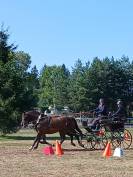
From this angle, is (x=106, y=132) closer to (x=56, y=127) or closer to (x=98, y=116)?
(x=98, y=116)

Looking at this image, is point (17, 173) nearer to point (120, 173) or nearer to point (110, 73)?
point (120, 173)

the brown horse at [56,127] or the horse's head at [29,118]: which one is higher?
the horse's head at [29,118]

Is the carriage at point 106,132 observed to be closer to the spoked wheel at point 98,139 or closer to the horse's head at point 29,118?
the spoked wheel at point 98,139

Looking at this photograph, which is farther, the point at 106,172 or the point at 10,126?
the point at 10,126

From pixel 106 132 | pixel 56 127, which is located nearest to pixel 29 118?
pixel 56 127

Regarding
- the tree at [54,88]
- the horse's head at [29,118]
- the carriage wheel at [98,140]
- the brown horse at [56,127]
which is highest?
the tree at [54,88]

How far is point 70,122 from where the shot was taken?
2352cm

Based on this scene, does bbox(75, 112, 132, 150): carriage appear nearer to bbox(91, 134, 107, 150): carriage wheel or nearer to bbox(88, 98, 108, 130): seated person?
bbox(91, 134, 107, 150): carriage wheel

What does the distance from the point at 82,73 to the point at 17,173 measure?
3211 inches

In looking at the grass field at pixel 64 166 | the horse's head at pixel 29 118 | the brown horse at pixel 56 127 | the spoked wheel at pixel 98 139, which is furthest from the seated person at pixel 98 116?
the grass field at pixel 64 166

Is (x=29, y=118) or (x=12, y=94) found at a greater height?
(x=12, y=94)

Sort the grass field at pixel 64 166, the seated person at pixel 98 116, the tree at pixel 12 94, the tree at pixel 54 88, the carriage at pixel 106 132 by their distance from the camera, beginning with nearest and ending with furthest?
the grass field at pixel 64 166
the carriage at pixel 106 132
the seated person at pixel 98 116
the tree at pixel 12 94
the tree at pixel 54 88

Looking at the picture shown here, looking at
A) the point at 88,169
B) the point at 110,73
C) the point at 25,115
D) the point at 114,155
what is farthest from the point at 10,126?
the point at 110,73

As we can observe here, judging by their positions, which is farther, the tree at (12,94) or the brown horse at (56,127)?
the tree at (12,94)
